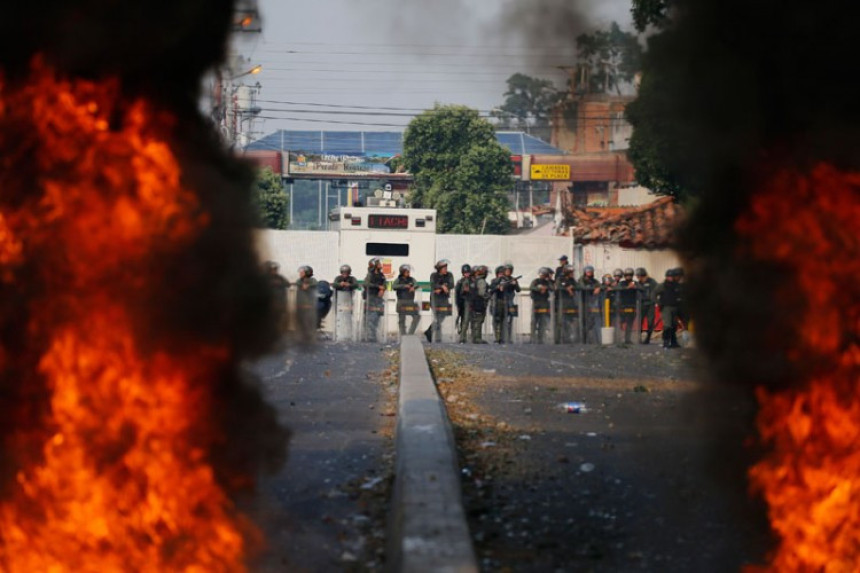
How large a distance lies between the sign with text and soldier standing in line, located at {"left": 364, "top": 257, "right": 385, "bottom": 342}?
655cm

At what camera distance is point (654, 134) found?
25.5 feet

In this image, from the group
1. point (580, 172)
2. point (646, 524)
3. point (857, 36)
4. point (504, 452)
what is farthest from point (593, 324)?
point (580, 172)

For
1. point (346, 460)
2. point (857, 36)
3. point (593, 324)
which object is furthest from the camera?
point (593, 324)

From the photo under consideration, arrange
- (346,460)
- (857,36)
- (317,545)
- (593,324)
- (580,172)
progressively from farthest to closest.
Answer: (580,172), (593,324), (346,460), (317,545), (857,36)

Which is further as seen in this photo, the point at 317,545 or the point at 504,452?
the point at 504,452

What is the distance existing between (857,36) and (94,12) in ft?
11.0

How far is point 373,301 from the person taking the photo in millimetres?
28016

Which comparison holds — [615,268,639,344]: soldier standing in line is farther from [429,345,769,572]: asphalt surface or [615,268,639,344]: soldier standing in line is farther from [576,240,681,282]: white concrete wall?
[429,345,769,572]: asphalt surface

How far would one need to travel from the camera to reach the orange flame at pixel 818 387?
18.9 ft

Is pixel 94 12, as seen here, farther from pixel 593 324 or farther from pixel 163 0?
pixel 593 324

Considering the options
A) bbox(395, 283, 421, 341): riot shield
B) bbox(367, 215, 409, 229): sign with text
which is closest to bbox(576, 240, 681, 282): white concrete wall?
bbox(367, 215, 409, 229): sign with text

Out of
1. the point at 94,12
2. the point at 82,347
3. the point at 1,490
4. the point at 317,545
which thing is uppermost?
the point at 94,12

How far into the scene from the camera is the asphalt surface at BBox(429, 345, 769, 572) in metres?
6.53

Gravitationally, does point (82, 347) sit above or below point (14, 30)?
below
